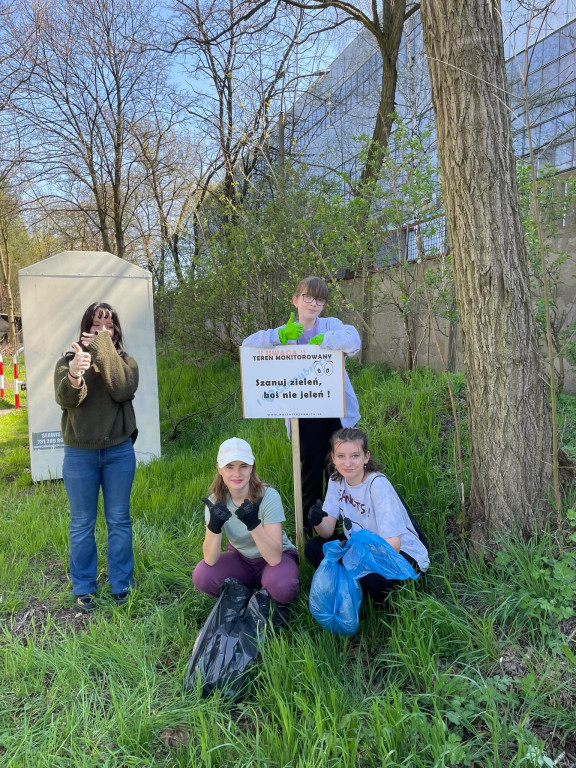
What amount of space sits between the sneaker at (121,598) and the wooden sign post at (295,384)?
1082mm

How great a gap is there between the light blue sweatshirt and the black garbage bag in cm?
119

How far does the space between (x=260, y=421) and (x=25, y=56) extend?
36.6ft

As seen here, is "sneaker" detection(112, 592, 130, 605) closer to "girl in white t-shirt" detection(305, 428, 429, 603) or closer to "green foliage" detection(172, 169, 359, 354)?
"girl in white t-shirt" detection(305, 428, 429, 603)

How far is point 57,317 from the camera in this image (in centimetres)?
586

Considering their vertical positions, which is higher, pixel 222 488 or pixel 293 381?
pixel 293 381

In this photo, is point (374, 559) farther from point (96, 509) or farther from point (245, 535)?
point (96, 509)

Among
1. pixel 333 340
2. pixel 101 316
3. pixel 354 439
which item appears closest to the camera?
pixel 354 439

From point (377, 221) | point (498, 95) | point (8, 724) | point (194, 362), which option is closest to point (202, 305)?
point (194, 362)

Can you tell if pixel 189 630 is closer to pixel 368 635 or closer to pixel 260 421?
pixel 368 635

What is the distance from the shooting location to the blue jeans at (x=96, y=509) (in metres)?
3.18

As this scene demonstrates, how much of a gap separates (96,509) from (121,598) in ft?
1.82

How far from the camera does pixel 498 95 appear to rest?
282cm

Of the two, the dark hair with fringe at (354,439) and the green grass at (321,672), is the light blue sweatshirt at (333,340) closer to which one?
the dark hair with fringe at (354,439)

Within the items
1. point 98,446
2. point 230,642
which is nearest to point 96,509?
point 98,446
